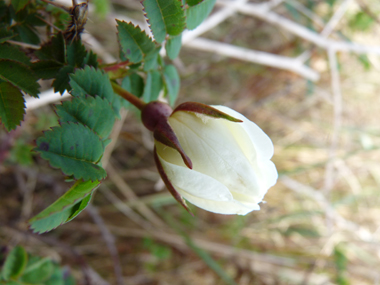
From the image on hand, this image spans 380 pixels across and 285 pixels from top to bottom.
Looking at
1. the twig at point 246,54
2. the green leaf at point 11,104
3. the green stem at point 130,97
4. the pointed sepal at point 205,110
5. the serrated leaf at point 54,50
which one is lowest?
the twig at point 246,54

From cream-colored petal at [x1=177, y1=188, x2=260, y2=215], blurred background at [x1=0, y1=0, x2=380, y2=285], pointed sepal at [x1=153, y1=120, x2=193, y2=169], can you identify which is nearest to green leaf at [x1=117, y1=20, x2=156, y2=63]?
pointed sepal at [x1=153, y1=120, x2=193, y2=169]

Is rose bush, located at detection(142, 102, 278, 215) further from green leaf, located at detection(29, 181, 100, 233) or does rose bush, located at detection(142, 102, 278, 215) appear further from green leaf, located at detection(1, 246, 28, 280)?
green leaf, located at detection(1, 246, 28, 280)

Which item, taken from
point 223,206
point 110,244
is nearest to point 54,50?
point 223,206

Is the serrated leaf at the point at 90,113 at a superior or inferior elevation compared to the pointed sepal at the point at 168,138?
superior

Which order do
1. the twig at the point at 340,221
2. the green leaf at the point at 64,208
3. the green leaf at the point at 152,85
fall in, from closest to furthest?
the green leaf at the point at 64,208, the green leaf at the point at 152,85, the twig at the point at 340,221

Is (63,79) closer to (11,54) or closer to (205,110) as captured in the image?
(11,54)

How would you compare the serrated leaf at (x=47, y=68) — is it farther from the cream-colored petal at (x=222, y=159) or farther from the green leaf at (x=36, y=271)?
the green leaf at (x=36, y=271)

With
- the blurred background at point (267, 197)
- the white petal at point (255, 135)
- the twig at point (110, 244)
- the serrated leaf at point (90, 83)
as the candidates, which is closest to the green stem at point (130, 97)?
the serrated leaf at point (90, 83)
